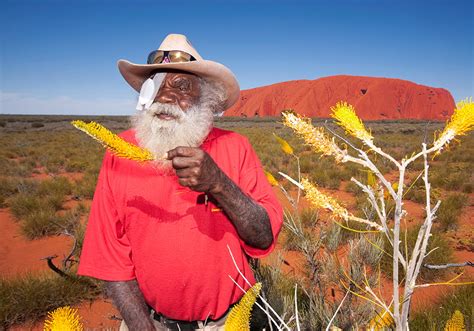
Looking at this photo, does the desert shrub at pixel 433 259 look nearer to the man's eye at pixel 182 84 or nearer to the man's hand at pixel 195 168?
the man's eye at pixel 182 84

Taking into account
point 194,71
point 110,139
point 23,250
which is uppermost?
point 194,71

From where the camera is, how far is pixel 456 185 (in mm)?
9898

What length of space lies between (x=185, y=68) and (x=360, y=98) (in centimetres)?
10622

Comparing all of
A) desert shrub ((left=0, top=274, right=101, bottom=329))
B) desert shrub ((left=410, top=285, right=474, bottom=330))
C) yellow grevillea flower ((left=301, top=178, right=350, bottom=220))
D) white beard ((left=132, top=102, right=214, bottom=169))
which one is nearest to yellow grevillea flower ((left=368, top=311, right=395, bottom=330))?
yellow grevillea flower ((left=301, top=178, right=350, bottom=220))

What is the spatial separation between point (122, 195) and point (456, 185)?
1106cm

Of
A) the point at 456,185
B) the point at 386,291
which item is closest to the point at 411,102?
the point at 456,185

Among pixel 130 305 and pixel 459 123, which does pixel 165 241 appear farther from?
pixel 459 123

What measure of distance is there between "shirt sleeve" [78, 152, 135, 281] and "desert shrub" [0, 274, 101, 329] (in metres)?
2.57

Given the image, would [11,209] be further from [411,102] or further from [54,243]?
[411,102]

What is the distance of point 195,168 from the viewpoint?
44.9 inches

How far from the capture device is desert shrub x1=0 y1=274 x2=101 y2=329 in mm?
3701

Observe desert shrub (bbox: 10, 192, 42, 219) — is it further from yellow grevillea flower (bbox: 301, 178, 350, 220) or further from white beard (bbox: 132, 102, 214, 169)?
yellow grevillea flower (bbox: 301, 178, 350, 220)

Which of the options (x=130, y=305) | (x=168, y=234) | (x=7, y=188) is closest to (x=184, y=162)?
(x=168, y=234)

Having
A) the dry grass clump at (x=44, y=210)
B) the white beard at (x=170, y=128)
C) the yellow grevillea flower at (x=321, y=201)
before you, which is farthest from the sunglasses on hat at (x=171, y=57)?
the dry grass clump at (x=44, y=210)
